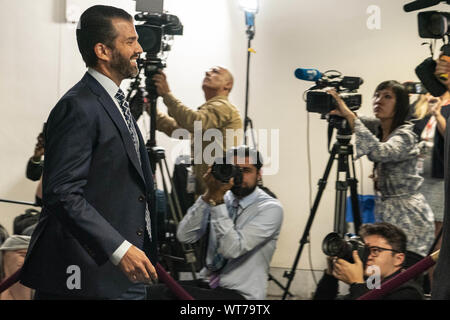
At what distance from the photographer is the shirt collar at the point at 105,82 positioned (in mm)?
1773

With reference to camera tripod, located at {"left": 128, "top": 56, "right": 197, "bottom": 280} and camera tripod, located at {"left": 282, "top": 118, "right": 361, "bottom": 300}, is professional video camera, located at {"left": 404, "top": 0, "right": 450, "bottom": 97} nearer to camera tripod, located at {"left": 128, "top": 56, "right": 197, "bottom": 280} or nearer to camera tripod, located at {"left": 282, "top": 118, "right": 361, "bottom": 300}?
camera tripod, located at {"left": 282, "top": 118, "right": 361, "bottom": 300}

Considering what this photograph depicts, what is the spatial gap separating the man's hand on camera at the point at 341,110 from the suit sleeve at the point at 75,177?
1.19 m

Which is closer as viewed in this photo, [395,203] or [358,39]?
[395,203]

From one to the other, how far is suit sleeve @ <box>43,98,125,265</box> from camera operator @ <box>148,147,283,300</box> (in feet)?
3.00

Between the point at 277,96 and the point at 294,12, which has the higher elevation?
the point at 294,12

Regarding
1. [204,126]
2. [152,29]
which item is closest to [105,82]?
[152,29]

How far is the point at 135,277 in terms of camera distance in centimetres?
165

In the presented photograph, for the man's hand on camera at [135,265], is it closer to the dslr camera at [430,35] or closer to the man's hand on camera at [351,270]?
the man's hand on camera at [351,270]

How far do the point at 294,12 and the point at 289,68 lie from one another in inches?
9.3

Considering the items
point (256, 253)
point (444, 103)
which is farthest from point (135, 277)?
point (444, 103)

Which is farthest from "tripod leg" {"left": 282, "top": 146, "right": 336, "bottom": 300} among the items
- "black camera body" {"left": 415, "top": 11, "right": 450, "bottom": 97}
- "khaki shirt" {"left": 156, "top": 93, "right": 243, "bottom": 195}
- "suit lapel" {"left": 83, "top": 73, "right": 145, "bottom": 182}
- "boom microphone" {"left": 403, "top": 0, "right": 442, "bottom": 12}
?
"suit lapel" {"left": 83, "top": 73, "right": 145, "bottom": 182}

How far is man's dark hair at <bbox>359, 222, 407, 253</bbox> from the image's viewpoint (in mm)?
2443

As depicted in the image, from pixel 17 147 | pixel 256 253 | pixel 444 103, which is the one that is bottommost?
pixel 256 253
